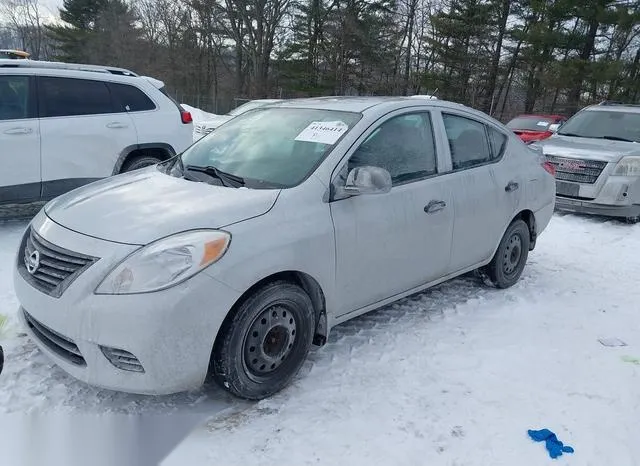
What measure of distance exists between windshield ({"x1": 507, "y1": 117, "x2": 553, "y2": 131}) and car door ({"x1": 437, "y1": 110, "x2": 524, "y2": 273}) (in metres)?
10.7

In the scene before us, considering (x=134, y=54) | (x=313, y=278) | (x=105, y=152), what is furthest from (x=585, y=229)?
(x=134, y=54)

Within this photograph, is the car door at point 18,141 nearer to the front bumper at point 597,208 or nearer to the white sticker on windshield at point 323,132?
the white sticker on windshield at point 323,132

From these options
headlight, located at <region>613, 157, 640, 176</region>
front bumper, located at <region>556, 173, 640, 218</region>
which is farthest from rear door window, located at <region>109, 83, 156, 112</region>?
headlight, located at <region>613, 157, 640, 176</region>

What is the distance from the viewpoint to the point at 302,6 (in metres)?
36.1

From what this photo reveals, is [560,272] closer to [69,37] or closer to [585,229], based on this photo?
[585,229]

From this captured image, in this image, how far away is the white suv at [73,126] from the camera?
581cm

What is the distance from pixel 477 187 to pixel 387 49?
3277 centimetres

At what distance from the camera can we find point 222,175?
144 inches

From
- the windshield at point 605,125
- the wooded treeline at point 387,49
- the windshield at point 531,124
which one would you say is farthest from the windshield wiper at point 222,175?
the wooded treeline at point 387,49

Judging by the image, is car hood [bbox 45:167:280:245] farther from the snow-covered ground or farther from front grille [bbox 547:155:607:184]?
front grille [bbox 547:155:607:184]

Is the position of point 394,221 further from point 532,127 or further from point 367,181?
point 532,127

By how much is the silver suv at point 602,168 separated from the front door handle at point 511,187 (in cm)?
346

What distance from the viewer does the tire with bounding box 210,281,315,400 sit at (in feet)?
9.78

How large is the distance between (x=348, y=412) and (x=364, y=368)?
52 centimetres
